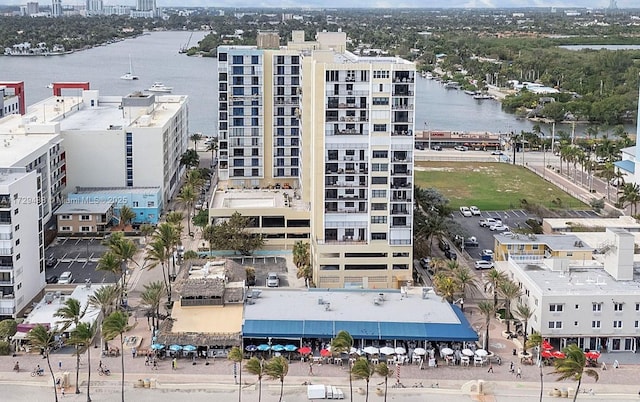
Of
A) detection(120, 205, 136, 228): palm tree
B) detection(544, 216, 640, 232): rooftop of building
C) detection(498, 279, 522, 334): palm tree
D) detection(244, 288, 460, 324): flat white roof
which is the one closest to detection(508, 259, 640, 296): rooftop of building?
detection(498, 279, 522, 334): palm tree

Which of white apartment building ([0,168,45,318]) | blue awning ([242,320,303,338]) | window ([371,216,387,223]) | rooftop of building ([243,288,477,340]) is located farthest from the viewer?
window ([371,216,387,223])

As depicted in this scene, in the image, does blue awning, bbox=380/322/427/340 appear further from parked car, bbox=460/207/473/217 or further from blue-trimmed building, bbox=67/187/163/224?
parked car, bbox=460/207/473/217

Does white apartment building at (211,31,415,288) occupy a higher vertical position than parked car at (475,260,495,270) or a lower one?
higher

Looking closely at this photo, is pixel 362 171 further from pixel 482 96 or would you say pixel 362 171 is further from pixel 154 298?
pixel 482 96

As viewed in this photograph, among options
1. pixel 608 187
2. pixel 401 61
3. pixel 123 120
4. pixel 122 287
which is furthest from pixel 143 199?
pixel 608 187

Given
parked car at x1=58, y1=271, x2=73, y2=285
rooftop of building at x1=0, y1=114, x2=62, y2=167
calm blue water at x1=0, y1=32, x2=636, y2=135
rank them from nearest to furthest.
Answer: parked car at x1=58, y1=271, x2=73, y2=285
rooftop of building at x1=0, y1=114, x2=62, y2=167
calm blue water at x1=0, y1=32, x2=636, y2=135

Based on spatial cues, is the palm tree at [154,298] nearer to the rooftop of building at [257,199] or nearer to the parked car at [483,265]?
the rooftop of building at [257,199]

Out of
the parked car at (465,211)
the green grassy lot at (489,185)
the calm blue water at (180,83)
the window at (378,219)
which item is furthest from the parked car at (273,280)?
the calm blue water at (180,83)
